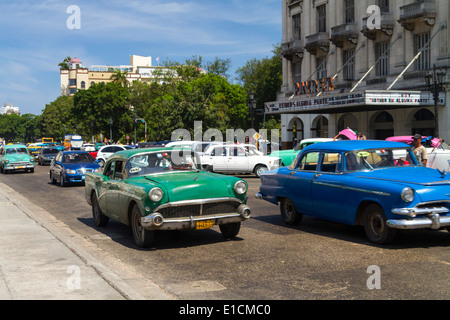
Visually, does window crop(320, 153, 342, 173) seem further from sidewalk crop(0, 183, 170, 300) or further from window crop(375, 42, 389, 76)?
window crop(375, 42, 389, 76)

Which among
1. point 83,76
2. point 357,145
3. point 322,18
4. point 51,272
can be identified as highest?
point 83,76

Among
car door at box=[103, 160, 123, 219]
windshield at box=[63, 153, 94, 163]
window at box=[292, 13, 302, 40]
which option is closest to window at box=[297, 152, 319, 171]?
car door at box=[103, 160, 123, 219]

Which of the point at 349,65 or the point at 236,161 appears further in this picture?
the point at 349,65

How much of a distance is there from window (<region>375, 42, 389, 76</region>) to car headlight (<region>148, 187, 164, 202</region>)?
30.3m

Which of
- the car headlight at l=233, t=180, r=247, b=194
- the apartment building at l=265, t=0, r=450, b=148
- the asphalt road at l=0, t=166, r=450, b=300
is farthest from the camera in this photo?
the apartment building at l=265, t=0, r=450, b=148

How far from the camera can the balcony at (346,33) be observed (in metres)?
38.2

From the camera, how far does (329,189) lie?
933cm

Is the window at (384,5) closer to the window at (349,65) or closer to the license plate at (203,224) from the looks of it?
the window at (349,65)

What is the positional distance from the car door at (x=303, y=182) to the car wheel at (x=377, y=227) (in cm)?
146

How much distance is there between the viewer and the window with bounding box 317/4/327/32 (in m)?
42.6

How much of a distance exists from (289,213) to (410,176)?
9.81ft

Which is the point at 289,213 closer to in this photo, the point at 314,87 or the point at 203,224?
the point at 203,224

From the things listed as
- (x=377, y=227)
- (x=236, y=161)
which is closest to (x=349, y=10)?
(x=236, y=161)
